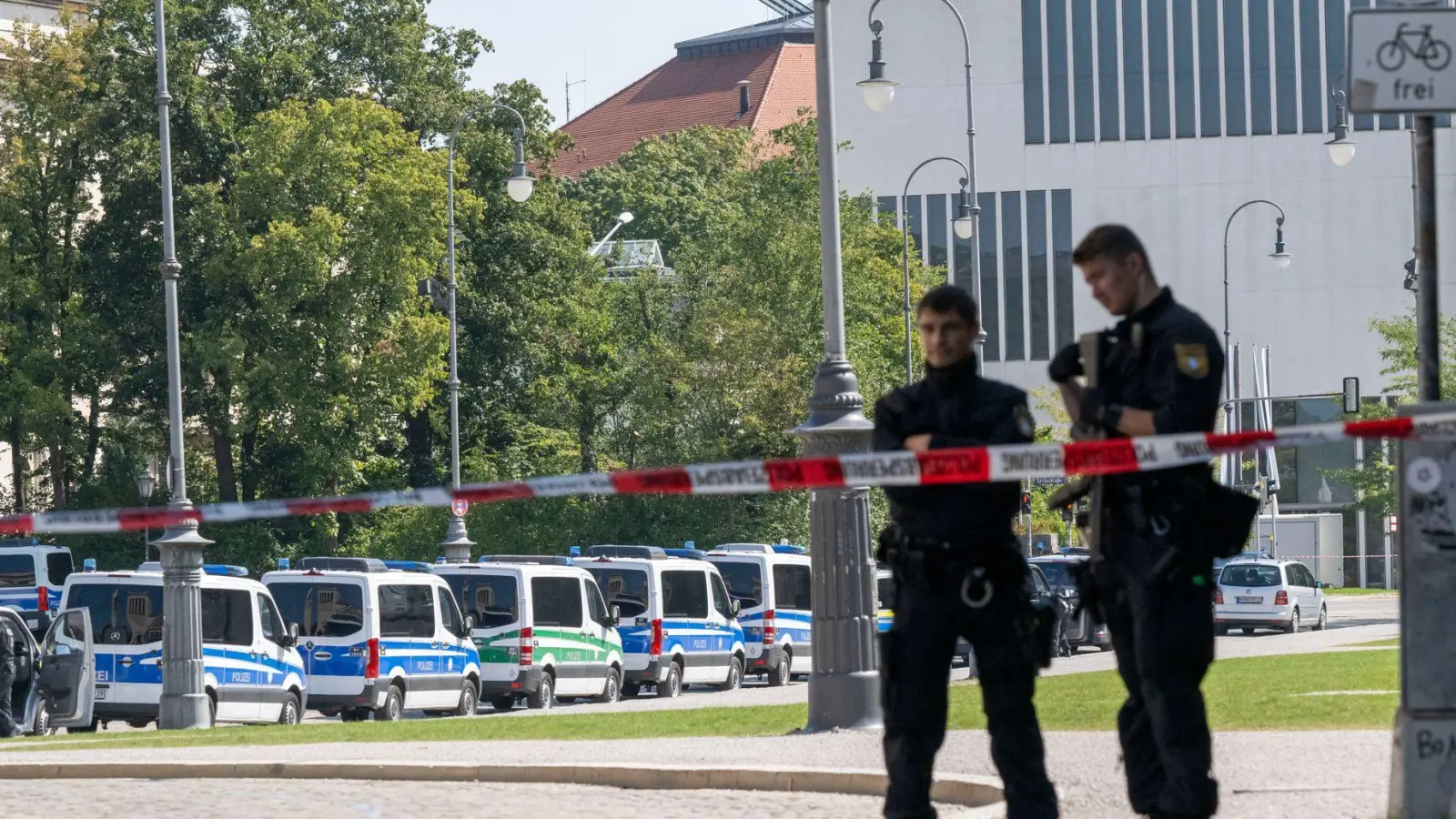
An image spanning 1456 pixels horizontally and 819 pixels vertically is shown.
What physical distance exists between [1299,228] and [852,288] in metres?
30.5

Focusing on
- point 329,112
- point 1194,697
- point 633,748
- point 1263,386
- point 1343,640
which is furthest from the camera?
point 1263,386

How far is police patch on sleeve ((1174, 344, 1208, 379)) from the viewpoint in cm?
607

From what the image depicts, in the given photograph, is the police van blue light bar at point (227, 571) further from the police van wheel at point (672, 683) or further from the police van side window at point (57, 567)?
the police van side window at point (57, 567)

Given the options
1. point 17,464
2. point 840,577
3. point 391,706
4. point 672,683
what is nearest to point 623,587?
point 672,683

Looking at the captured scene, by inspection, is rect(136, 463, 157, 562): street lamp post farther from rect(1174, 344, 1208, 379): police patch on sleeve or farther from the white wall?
rect(1174, 344, 1208, 379): police patch on sleeve

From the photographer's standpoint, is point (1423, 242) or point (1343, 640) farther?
point (1343, 640)

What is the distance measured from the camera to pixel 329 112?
149 ft

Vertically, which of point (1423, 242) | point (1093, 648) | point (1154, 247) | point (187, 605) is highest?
point (1154, 247)

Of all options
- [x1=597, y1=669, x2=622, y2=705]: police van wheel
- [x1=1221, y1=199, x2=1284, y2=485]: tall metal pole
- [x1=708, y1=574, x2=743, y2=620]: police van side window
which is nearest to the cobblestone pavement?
[x1=597, y1=669, x2=622, y2=705]: police van wheel

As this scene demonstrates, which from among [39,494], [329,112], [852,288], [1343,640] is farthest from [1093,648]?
[39,494]

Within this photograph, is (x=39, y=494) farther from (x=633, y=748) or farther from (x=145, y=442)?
(x=633, y=748)

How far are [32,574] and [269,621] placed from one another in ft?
49.3

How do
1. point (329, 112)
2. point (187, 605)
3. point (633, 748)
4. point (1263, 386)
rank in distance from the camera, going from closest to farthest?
1. point (633, 748)
2. point (187, 605)
3. point (329, 112)
4. point (1263, 386)

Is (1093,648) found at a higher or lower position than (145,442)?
lower
